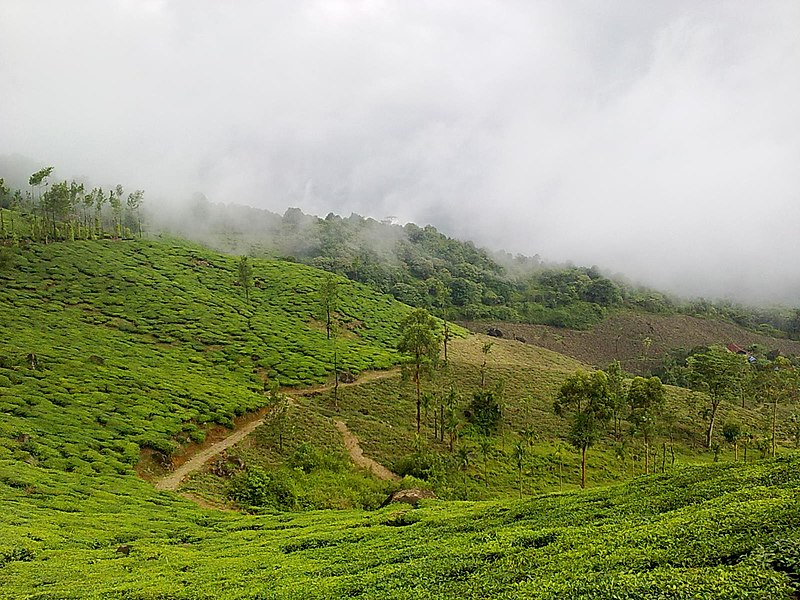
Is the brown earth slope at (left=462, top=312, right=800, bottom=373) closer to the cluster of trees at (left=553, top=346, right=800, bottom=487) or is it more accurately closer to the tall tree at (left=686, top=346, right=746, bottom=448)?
the cluster of trees at (left=553, top=346, right=800, bottom=487)

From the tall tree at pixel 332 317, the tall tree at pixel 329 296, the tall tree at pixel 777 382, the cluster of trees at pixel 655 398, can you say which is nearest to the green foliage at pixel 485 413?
the cluster of trees at pixel 655 398

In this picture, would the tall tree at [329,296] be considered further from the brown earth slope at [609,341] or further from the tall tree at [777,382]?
the brown earth slope at [609,341]

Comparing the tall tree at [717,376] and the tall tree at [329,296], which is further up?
the tall tree at [329,296]

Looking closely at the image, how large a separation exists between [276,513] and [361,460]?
1624 cm

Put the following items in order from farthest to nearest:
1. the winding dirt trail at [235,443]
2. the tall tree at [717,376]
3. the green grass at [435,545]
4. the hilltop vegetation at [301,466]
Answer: the tall tree at [717,376] → the winding dirt trail at [235,443] → the hilltop vegetation at [301,466] → the green grass at [435,545]

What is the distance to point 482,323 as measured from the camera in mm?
183375

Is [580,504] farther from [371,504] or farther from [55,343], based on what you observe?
[55,343]

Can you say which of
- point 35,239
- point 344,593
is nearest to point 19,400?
point 344,593

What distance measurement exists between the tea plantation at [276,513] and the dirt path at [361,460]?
1.75 metres

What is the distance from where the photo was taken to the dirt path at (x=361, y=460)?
50.8m

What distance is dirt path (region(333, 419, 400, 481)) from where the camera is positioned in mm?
50781

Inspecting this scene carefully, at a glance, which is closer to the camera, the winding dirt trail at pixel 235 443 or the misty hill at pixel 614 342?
the winding dirt trail at pixel 235 443

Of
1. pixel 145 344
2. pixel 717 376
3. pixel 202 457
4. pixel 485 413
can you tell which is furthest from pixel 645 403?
pixel 145 344

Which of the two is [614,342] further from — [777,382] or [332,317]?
[332,317]
